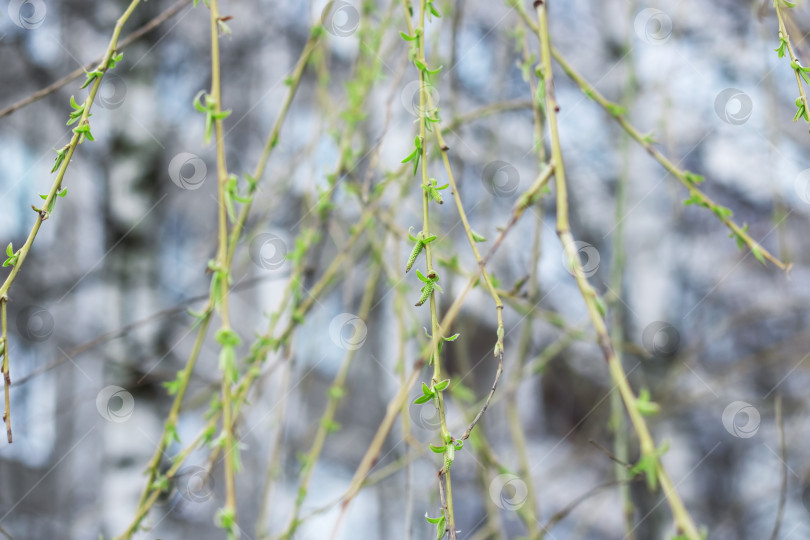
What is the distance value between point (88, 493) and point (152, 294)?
8.48ft

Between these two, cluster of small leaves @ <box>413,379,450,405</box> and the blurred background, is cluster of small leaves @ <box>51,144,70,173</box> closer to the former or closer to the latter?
cluster of small leaves @ <box>413,379,450,405</box>

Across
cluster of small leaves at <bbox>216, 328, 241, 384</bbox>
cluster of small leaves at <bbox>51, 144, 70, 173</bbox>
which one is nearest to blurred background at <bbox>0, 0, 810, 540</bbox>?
cluster of small leaves at <bbox>216, 328, 241, 384</bbox>

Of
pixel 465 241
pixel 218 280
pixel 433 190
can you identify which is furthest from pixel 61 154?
pixel 465 241

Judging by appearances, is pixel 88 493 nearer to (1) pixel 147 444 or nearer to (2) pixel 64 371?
(2) pixel 64 371

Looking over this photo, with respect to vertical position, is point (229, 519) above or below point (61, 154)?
below

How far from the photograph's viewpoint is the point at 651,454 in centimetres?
53

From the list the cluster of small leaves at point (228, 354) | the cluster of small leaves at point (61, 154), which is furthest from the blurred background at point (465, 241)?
the cluster of small leaves at point (61, 154)

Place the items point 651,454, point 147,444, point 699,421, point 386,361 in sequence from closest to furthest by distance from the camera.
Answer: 1. point 651,454
2. point 147,444
3. point 699,421
4. point 386,361

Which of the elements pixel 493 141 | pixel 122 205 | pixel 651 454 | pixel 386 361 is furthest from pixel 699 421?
pixel 651 454

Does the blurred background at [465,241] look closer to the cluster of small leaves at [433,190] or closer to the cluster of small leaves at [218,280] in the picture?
the cluster of small leaves at [218,280]

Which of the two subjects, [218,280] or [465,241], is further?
[465,241]

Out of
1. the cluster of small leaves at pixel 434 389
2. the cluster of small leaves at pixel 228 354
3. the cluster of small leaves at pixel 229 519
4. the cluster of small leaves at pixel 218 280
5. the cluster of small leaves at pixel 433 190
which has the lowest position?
the cluster of small leaves at pixel 229 519

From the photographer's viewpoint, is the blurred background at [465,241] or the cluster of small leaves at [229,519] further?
the blurred background at [465,241]

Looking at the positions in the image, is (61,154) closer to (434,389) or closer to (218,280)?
(218,280)
